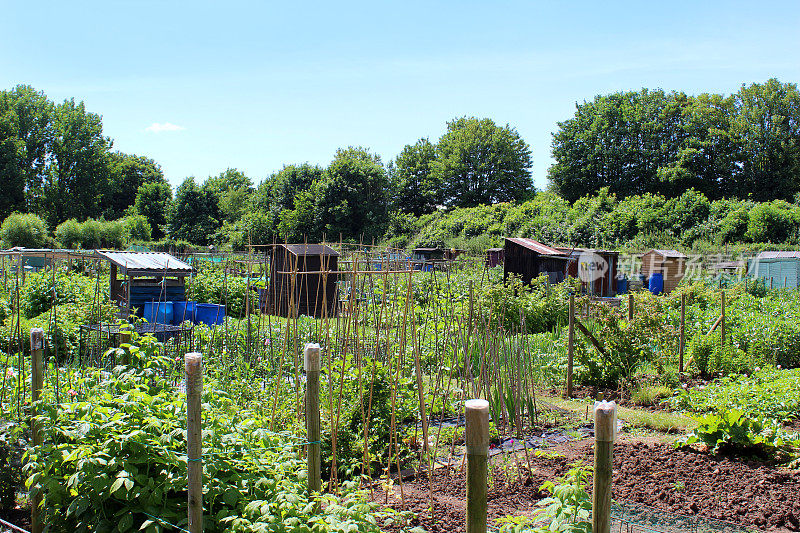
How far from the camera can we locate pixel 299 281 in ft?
40.1

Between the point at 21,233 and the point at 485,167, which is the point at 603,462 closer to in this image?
the point at 21,233

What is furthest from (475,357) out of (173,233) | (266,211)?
(173,233)

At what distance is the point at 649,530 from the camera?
10.9 ft

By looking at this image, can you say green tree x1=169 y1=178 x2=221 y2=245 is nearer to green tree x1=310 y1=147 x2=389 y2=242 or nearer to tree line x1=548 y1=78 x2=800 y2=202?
green tree x1=310 y1=147 x2=389 y2=242

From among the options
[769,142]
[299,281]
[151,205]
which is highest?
[769,142]

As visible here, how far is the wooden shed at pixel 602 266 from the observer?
19.1 metres

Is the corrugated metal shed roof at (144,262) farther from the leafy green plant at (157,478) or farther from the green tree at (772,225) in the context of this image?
the green tree at (772,225)

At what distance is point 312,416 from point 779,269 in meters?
19.9

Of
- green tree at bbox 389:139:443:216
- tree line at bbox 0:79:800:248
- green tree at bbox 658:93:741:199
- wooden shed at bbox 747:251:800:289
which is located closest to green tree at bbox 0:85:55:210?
tree line at bbox 0:79:800:248

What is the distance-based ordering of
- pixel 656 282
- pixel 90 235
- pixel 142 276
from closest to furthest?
1. pixel 142 276
2. pixel 656 282
3. pixel 90 235

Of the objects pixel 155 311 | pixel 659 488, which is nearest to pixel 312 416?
pixel 659 488

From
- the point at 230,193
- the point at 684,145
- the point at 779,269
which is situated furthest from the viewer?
the point at 230,193

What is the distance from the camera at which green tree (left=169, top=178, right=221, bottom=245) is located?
1703 inches

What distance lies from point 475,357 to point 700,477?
234 centimetres
